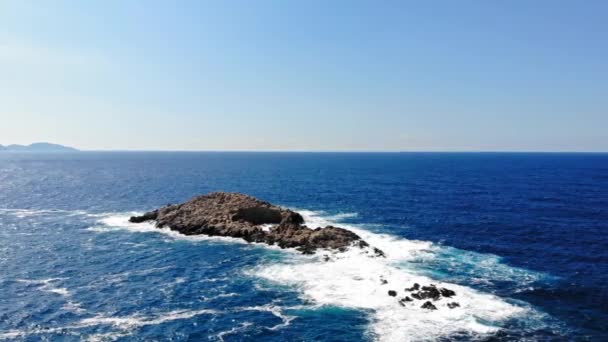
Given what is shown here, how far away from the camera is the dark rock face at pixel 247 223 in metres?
67.7

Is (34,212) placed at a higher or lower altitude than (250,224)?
lower

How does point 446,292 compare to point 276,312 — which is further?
point 446,292

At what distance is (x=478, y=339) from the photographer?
37375 mm

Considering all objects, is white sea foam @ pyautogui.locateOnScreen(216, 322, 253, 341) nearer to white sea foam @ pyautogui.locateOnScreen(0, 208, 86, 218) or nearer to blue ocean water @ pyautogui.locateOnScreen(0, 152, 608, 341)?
blue ocean water @ pyautogui.locateOnScreen(0, 152, 608, 341)

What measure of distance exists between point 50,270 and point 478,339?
188 feet

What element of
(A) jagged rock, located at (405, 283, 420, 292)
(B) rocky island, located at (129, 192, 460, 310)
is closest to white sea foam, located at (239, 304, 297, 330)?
(A) jagged rock, located at (405, 283, 420, 292)

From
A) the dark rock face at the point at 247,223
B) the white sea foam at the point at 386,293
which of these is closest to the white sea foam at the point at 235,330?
the white sea foam at the point at 386,293

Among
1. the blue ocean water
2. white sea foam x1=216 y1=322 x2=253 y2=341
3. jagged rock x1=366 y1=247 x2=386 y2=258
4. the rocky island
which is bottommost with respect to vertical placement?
white sea foam x1=216 y1=322 x2=253 y2=341

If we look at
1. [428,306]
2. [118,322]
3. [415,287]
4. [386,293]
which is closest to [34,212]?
[118,322]

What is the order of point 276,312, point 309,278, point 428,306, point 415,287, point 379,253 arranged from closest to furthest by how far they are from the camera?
point 276,312
point 428,306
point 415,287
point 309,278
point 379,253

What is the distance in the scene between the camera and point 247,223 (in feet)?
258

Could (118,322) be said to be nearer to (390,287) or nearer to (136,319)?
(136,319)

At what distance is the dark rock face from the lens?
222 feet

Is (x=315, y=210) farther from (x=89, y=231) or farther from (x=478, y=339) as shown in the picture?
(x=478, y=339)
